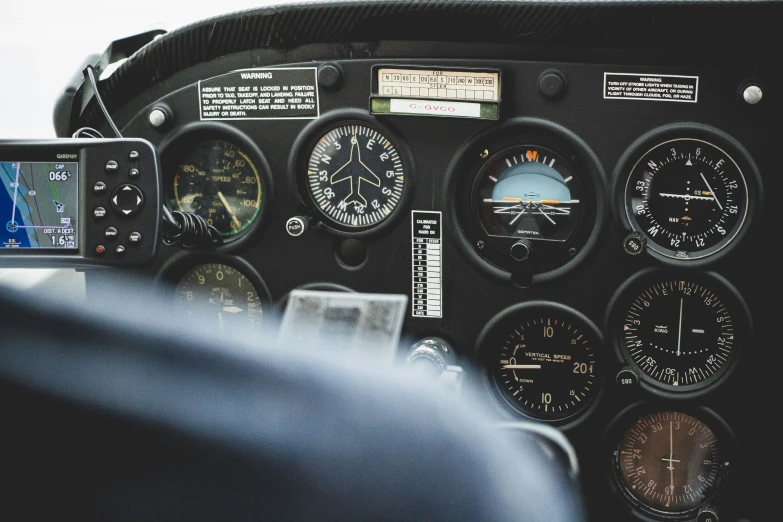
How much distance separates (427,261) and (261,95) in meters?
0.69

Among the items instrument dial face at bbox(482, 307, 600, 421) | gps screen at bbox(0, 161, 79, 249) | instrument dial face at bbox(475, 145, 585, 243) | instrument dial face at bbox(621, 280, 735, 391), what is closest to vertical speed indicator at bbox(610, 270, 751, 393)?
instrument dial face at bbox(621, 280, 735, 391)

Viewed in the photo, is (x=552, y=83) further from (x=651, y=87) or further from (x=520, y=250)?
(x=520, y=250)

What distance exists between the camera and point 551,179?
2.12 m

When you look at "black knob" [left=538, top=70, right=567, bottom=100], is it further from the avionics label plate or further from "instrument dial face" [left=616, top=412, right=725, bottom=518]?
"instrument dial face" [left=616, top=412, right=725, bottom=518]

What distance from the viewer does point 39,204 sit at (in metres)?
1.79

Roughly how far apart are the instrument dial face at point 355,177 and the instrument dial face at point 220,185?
0.19m

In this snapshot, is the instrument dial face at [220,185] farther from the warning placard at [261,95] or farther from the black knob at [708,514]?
the black knob at [708,514]

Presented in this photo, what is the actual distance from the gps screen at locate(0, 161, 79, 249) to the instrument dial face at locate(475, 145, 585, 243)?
42.8 inches

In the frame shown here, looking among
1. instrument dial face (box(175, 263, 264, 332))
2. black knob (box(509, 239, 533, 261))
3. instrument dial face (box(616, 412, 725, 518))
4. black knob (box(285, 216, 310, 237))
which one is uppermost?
black knob (box(285, 216, 310, 237))

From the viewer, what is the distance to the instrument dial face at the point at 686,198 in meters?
2.02

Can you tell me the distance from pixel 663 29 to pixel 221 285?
58.0 inches

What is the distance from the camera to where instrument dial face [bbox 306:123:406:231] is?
7.11ft

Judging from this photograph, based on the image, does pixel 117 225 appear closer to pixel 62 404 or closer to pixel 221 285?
pixel 221 285

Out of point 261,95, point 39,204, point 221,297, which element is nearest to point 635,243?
point 261,95
